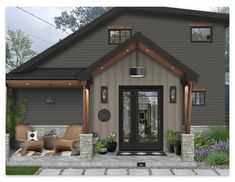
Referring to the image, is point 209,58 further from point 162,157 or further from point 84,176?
point 84,176

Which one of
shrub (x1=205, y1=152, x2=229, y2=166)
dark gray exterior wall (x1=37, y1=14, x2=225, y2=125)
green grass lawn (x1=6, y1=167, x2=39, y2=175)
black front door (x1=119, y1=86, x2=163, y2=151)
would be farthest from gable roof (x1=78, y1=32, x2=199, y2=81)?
green grass lawn (x1=6, y1=167, x2=39, y2=175)

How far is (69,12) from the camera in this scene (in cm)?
3775

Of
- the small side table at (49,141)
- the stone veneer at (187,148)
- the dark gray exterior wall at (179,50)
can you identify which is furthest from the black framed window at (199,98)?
the small side table at (49,141)

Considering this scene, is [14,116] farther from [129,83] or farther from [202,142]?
[202,142]

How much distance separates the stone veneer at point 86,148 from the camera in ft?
38.6

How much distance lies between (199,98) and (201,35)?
2.47 m

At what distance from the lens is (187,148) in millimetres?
11789

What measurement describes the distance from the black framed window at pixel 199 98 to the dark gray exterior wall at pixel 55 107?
4395 mm

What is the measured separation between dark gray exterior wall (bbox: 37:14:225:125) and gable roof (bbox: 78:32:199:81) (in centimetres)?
290

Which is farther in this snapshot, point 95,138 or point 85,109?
point 95,138

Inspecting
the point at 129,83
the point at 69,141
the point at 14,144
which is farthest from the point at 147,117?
the point at 14,144

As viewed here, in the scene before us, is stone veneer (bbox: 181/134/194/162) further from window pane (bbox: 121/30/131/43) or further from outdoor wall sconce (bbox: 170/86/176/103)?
window pane (bbox: 121/30/131/43)

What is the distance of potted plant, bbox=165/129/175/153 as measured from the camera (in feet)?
41.9
